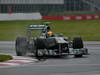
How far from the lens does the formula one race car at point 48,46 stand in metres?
16.7

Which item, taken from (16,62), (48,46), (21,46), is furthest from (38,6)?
(16,62)

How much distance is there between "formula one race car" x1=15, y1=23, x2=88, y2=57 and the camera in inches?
658

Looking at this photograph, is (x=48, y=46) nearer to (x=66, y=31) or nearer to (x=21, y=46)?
(x=21, y=46)

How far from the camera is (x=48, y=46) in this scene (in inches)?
661

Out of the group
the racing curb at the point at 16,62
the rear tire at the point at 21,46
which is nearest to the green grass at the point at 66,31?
the rear tire at the point at 21,46

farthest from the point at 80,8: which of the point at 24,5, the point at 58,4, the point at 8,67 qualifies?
the point at 8,67

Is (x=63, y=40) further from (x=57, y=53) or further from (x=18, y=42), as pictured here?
(x=18, y=42)

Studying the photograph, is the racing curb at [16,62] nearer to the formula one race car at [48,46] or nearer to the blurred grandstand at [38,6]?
the formula one race car at [48,46]

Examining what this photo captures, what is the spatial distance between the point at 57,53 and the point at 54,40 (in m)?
0.56

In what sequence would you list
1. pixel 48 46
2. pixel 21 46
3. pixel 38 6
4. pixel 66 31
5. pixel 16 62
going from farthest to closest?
pixel 38 6, pixel 66 31, pixel 21 46, pixel 48 46, pixel 16 62

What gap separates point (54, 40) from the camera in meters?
16.6

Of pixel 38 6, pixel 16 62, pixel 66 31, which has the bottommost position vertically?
pixel 16 62

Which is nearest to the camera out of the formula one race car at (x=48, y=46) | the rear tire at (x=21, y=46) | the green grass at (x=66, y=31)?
the formula one race car at (x=48, y=46)

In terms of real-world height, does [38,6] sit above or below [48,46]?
above
